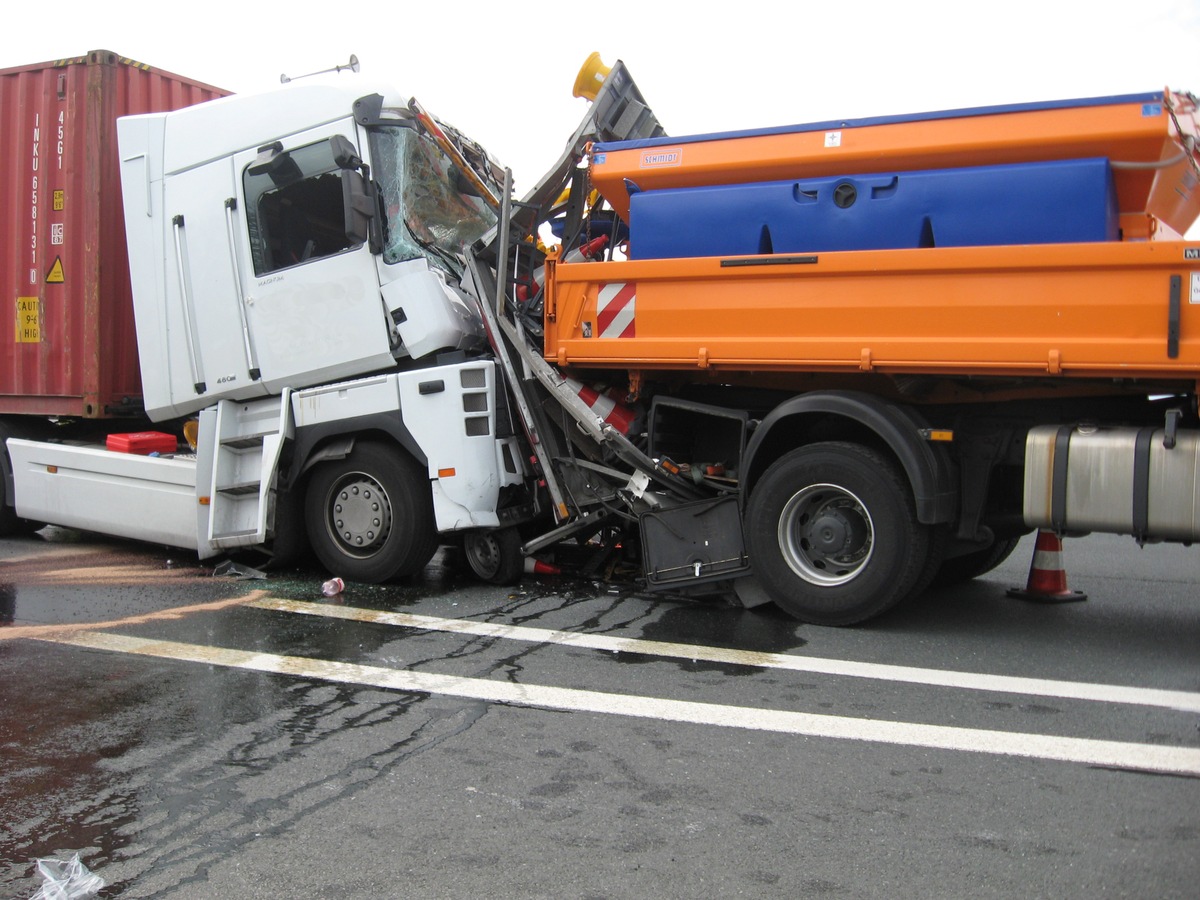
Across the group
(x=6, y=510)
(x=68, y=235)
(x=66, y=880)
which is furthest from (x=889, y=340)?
(x=6, y=510)

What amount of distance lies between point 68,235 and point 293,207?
2235mm

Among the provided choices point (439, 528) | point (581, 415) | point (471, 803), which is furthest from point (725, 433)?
point (471, 803)

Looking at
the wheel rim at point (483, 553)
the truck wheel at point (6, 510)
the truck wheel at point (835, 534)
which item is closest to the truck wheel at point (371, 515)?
the wheel rim at point (483, 553)

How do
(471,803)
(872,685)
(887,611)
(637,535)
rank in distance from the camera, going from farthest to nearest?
(637,535) < (887,611) < (872,685) < (471,803)

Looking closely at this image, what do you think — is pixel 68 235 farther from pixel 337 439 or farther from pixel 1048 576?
pixel 1048 576

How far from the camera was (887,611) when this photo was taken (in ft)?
18.1

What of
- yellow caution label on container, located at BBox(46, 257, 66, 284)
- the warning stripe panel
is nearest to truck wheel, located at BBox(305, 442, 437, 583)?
the warning stripe panel

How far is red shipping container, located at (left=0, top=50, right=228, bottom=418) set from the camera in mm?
7871

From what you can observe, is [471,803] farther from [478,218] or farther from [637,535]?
[478,218]

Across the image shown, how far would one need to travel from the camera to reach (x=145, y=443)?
7.73 metres

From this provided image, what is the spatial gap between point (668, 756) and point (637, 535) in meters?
3.21

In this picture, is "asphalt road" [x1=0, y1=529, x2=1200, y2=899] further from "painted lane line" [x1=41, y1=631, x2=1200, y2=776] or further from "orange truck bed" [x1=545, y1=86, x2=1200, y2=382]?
"orange truck bed" [x1=545, y1=86, x2=1200, y2=382]

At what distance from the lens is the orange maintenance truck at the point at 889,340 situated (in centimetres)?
480

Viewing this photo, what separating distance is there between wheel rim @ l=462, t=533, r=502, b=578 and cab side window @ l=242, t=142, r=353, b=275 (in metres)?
1.92
